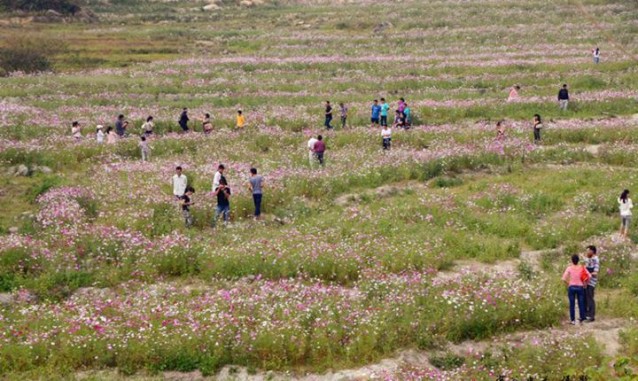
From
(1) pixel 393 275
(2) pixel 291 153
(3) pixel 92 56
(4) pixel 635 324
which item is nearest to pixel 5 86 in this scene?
(3) pixel 92 56

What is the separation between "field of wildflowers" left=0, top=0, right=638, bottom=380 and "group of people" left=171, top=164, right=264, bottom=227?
45 centimetres

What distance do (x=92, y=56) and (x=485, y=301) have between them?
5543 cm

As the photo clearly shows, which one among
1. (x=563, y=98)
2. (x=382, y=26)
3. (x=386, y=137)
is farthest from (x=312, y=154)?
(x=382, y=26)

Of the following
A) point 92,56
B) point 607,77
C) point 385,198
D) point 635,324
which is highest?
point 92,56

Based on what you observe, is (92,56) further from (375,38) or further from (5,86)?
(375,38)

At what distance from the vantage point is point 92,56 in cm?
6175

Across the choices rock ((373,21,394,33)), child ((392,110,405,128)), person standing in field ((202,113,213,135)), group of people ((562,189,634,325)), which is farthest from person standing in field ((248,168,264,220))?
rock ((373,21,394,33))

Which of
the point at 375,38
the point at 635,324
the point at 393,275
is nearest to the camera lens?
the point at 635,324

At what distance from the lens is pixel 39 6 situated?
290ft

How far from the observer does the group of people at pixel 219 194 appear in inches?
800

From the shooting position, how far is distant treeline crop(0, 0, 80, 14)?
88.3 metres

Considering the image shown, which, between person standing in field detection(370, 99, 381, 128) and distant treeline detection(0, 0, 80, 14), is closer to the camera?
person standing in field detection(370, 99, 381, 128)

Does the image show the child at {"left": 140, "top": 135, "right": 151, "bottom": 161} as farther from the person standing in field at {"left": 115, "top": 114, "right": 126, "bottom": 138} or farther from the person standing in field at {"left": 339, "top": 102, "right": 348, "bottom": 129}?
the person standing in field at {"left": 339, "top": 102, "right": 348, "bottom": 129}

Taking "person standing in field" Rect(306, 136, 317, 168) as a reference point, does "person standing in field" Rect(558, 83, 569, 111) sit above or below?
above
